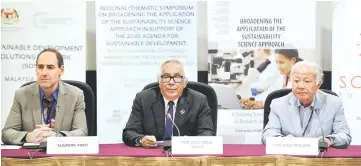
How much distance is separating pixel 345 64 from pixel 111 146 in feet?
6.34

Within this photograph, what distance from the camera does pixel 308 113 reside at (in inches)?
153

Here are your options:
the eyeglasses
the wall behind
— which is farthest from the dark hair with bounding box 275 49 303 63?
the eyeglasses

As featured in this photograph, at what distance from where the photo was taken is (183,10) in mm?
4047

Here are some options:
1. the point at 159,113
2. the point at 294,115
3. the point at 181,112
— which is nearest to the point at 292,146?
the point at 294,115

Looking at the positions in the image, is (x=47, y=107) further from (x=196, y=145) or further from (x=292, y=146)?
(x=292, y=146)

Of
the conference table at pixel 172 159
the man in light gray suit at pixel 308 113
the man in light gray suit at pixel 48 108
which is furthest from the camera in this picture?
the man in light gray suit at pixel 48 108

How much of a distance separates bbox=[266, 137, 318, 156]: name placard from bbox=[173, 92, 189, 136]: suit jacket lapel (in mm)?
716

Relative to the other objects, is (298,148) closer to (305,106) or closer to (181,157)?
(305,106)

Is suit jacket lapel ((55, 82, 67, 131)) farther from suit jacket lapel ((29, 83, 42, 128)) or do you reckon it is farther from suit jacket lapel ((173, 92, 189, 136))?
suit jacket lapel ((173, 92, 189, 136))

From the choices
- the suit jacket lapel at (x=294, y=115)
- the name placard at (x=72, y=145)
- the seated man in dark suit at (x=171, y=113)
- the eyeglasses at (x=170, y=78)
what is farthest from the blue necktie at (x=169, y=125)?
the suit jacket lapel at (x=294, y=115)

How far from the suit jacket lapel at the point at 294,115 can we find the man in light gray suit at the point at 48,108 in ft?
5.26

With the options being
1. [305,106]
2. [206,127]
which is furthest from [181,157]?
[305,106]

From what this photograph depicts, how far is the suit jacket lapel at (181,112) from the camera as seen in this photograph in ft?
12.7

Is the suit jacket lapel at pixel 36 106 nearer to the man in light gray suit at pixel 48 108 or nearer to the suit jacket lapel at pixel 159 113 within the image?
the man in light gray suit at pixel 48 108
